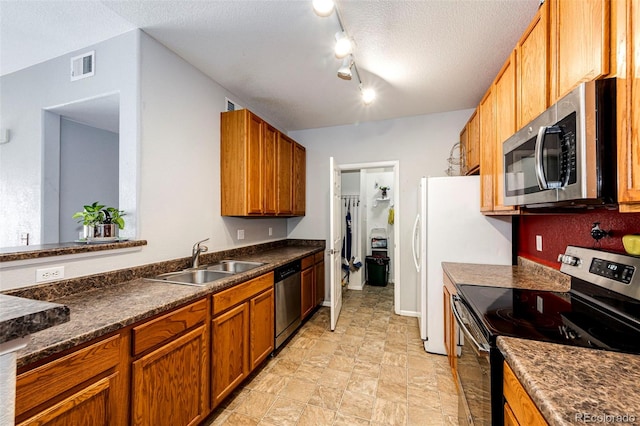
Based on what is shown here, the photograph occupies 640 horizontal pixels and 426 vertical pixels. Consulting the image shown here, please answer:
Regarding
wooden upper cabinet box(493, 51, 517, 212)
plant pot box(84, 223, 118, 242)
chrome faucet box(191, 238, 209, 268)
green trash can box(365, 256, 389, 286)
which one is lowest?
green trash can box(365, 256, 389, 286)

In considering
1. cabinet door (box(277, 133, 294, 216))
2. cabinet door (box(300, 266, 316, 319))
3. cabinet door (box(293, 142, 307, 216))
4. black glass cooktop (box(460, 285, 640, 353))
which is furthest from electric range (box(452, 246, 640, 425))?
cabinet door (box(293, 142, 307, 216))

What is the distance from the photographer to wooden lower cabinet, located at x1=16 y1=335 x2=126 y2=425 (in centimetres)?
86

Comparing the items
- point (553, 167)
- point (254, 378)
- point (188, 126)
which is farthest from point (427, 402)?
point (188, 126)

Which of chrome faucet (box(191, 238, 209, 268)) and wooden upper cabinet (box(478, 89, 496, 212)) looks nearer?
wooden upper cabinet (box(478, 89, 496, 212))

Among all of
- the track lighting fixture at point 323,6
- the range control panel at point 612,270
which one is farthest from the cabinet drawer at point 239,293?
the range control panel at point 612,270

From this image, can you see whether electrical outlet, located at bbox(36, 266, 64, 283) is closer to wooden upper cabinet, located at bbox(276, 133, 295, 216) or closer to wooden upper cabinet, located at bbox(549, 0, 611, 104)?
wooden upper cabinet, located at bbox(276, 133, 295, 216)

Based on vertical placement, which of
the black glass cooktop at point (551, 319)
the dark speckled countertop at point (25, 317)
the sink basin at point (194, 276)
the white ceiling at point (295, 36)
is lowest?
the sink basin at point (194, 276)

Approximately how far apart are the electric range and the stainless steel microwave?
1.51 feet

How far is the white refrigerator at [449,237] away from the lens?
2.39 meters

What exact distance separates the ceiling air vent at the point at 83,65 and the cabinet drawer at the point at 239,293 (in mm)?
1980

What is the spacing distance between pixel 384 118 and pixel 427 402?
10.5ft

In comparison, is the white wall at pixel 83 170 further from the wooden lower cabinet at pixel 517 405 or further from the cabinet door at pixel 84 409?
the wooden lower cabinet at pixel 517 405

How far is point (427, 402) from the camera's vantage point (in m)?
1.90

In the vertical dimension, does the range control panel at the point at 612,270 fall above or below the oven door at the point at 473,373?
above
